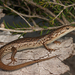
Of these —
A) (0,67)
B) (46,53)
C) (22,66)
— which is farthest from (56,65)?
(0,67)

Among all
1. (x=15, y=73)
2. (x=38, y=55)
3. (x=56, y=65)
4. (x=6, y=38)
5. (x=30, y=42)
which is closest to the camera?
(x=15, y=73)

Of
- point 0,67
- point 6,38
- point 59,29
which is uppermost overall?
point 59,29

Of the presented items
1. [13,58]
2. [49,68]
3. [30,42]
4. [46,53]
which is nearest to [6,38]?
[30,42]

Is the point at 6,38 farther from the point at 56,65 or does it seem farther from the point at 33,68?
the point at 56,65

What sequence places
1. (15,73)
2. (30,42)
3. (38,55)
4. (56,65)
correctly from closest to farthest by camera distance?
(15,73), (56,65), (38,55), (30,42)

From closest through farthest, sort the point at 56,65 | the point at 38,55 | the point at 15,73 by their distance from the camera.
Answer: the point at 15,73
the point at 56,65
the point at 38,55

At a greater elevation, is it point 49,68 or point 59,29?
point 59,29

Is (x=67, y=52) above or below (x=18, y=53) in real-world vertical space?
above

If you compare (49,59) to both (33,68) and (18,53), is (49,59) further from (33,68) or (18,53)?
(18,53)

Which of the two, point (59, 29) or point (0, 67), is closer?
point (0, 67)
